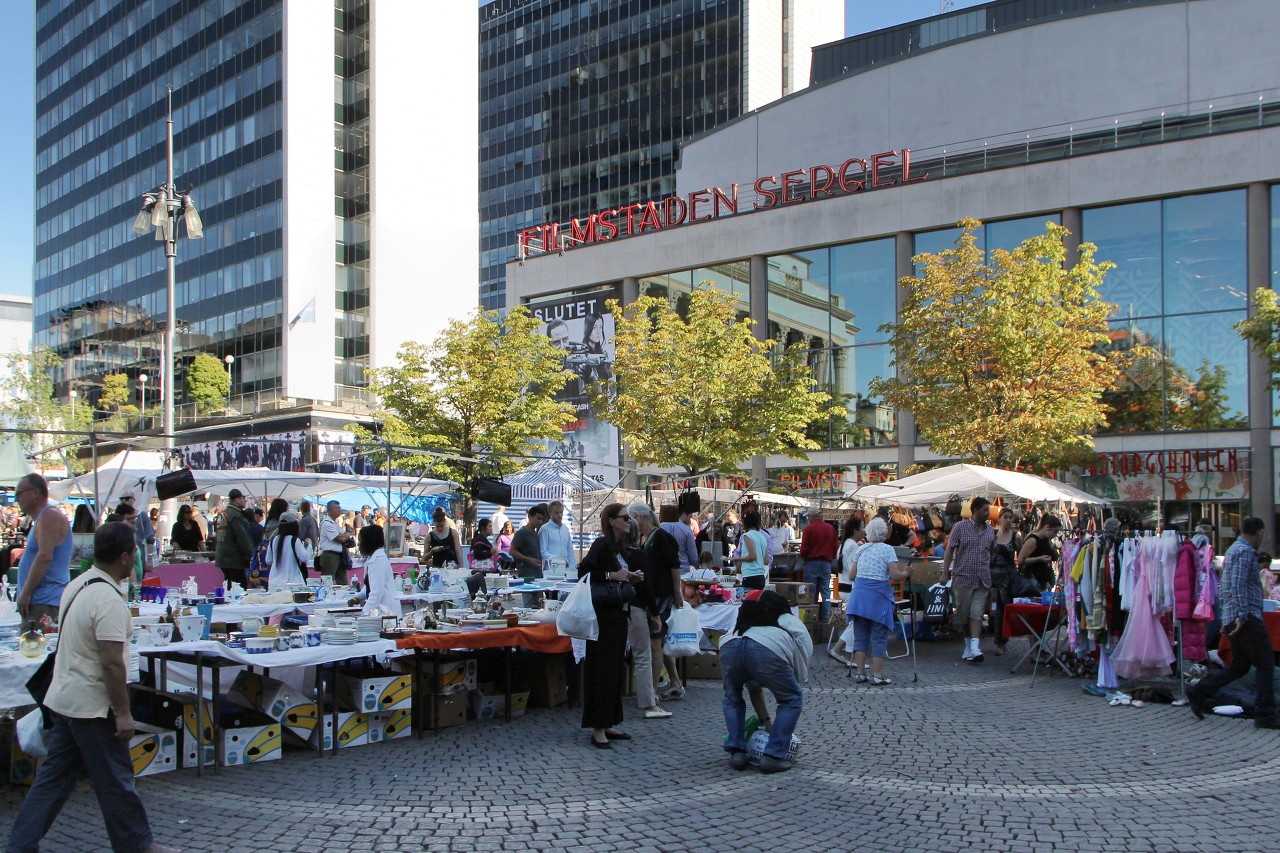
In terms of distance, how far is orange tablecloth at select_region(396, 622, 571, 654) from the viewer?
320 inches

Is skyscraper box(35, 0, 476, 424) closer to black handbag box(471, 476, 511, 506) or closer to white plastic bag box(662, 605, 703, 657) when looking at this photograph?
black handbag box(471, 476, 511, 506)

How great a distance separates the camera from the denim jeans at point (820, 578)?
14609 mm

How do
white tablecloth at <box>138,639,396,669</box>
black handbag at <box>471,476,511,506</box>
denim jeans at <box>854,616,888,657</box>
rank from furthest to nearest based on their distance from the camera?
black handbag at <box>471,476,511,506</box>, denim jeans at <box>854,616,888,657</box>, white tablecloth at <box>138,639,396,669</box>

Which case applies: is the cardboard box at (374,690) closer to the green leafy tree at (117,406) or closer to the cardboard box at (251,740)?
the cardboard box at (251,740)

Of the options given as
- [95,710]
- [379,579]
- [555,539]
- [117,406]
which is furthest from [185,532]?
[117,406]

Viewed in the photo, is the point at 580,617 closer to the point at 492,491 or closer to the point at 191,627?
the point at 191,627

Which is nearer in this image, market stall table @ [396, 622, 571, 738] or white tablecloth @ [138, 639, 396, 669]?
white tablecloth @ [138, 639, 396, 669]

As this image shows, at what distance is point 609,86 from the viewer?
268 ft

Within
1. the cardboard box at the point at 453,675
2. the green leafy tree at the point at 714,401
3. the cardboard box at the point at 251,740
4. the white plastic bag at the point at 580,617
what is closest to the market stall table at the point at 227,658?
the cardboard box at the point at 251,740

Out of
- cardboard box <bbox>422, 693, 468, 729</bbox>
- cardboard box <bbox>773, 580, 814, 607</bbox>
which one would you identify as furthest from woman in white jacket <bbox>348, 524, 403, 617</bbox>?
cardboard box <bbox>773, 580, 814, 607</bbox>

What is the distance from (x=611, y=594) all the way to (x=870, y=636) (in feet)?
12.8

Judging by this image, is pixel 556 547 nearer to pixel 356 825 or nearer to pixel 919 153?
pixel 356 825

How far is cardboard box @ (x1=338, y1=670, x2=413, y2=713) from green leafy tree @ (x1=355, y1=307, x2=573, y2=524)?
74.7 ft

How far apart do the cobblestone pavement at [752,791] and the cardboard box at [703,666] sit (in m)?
1.97
